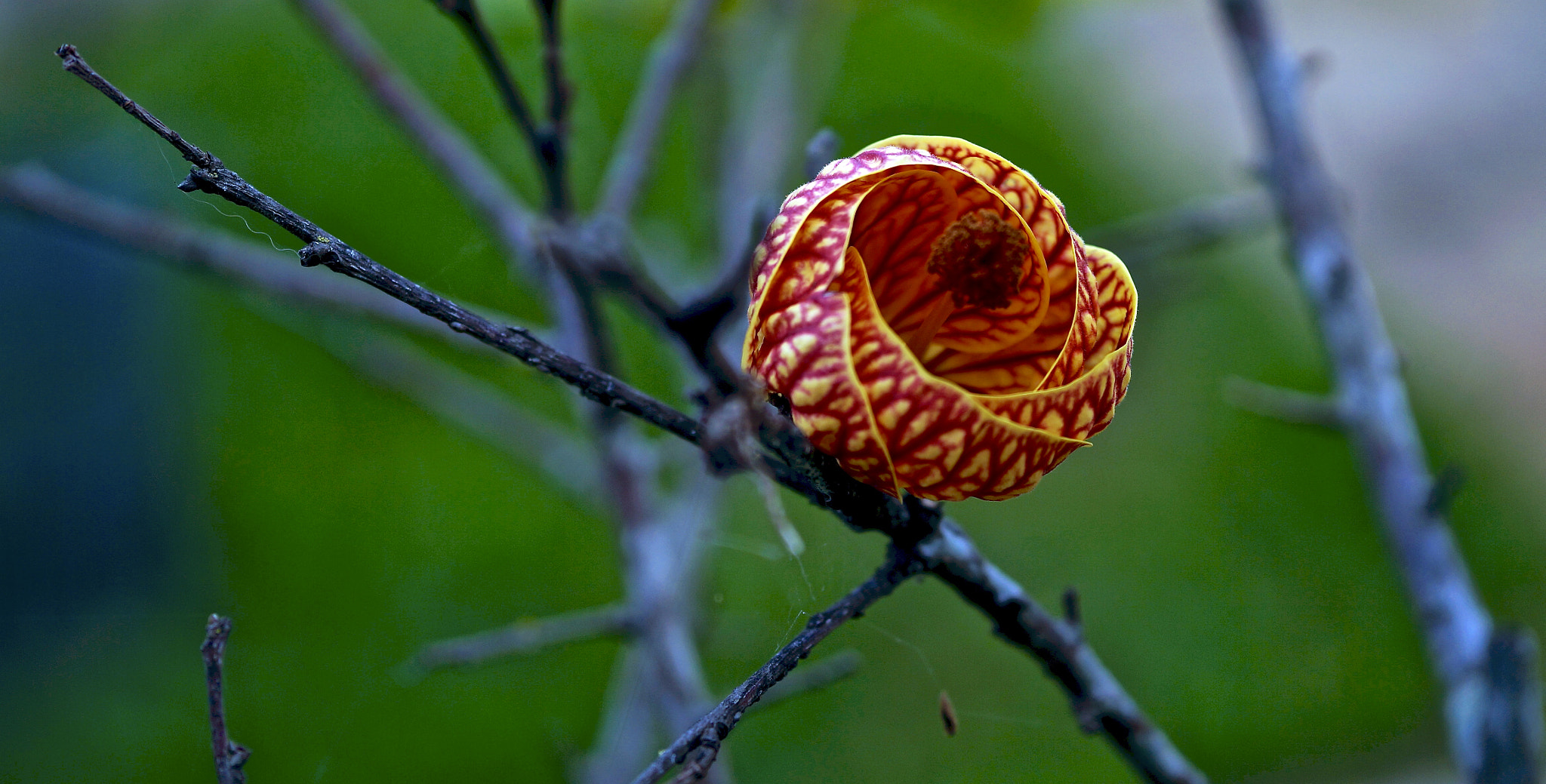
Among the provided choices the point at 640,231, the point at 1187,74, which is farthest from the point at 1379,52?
the point at 640,231

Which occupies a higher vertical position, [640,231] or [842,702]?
[640,231]

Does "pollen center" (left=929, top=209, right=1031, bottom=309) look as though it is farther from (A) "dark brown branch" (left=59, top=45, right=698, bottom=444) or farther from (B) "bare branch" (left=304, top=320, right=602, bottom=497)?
(B) "bare branch" (left=304, top=320, right=602, bottom=497)

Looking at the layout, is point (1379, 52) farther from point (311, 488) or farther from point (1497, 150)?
point (311, 488)

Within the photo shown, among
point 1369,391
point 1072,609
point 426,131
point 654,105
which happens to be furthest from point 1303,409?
point 426,131

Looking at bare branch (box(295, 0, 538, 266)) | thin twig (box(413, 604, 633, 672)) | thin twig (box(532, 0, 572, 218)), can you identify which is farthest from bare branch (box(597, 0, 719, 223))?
thin twig (box(413, 604, 633, 672))

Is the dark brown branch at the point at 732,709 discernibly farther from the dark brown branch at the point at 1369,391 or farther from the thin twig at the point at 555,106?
the dark brown branch at the point at 1369,391

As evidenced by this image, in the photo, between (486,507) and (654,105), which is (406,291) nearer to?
(654,105)
